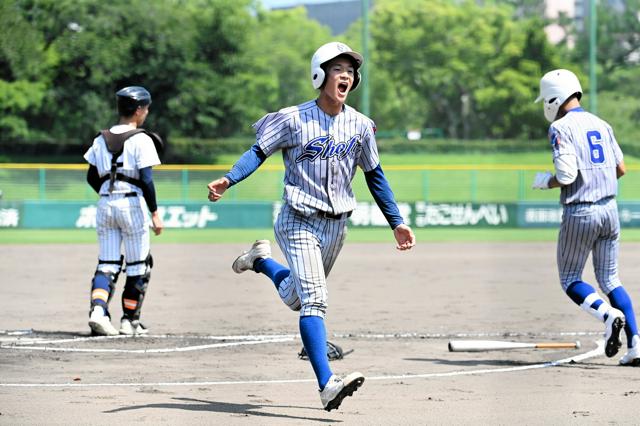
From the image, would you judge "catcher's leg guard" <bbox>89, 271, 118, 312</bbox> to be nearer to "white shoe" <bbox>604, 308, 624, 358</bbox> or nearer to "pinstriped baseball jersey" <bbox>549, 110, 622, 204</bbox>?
"pinstriped baseball jersey" <bbox>549, 110, 622, 204</bbox>

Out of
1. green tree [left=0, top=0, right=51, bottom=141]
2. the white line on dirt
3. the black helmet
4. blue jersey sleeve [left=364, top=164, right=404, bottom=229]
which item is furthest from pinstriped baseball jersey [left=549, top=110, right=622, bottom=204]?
green tree [left=0, top=0, right=51, bottom=141]

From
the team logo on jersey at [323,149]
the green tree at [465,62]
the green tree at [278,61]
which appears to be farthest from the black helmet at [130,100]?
the green tree at [465,62]

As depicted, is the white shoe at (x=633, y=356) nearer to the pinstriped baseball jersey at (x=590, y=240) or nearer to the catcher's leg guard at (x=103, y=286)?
the pinstriped baseball jersey at (x=590, y=240)

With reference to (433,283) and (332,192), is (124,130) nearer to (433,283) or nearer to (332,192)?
(332,192)

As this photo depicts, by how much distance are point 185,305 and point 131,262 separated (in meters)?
2.52

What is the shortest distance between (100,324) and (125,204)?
0.96 metres

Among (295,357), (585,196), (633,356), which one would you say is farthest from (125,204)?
(633,356)

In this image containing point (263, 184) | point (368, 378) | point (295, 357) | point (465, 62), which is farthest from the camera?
point (465, 62)

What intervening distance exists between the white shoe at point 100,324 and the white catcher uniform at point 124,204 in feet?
1.24

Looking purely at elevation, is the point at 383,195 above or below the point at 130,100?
below

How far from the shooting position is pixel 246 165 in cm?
599

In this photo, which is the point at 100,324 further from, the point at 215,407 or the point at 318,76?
the point at 318,76

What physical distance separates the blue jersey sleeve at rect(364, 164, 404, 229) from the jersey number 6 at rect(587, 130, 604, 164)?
1.93 metres

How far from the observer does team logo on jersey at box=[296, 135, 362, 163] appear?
20.0 feet
